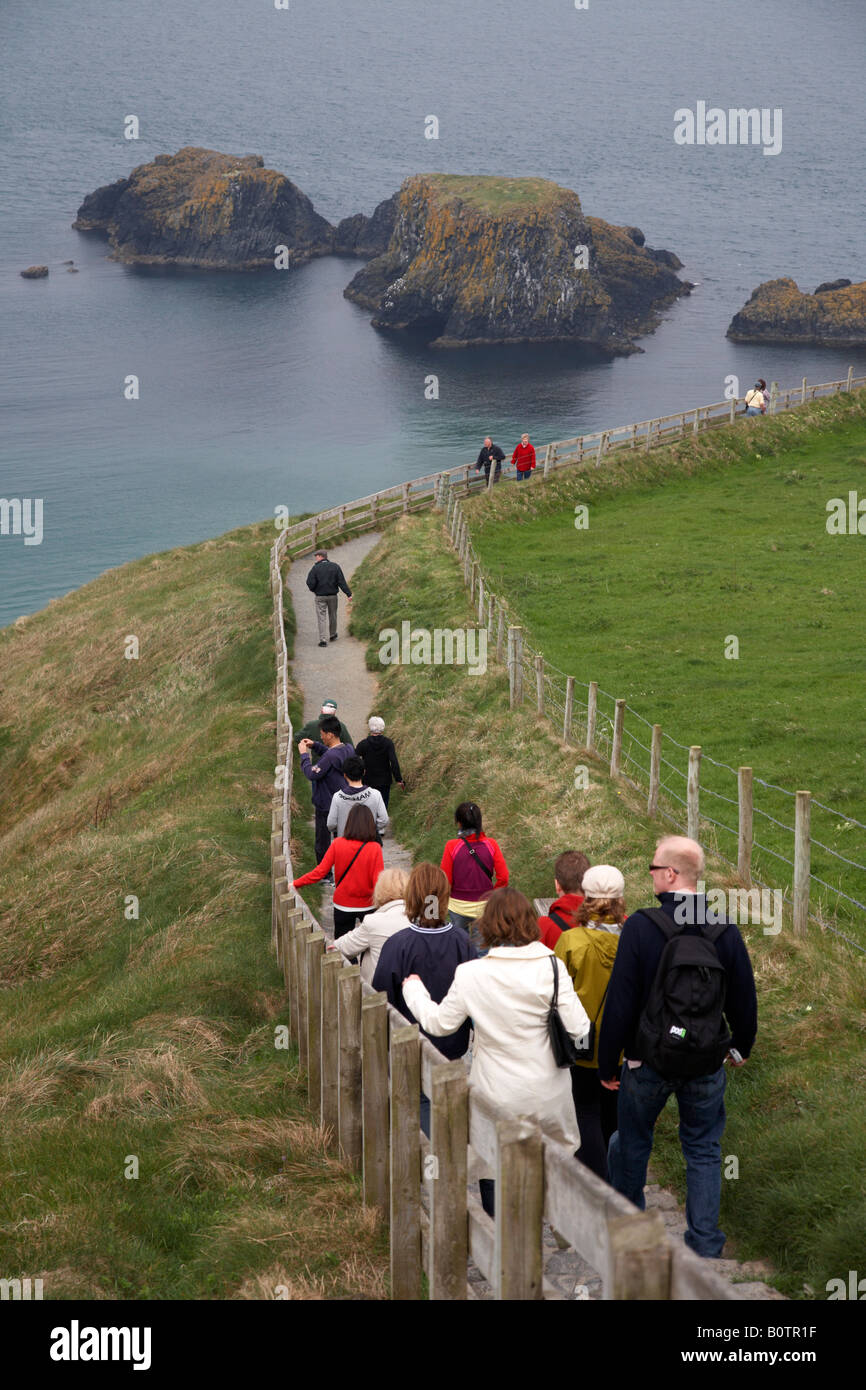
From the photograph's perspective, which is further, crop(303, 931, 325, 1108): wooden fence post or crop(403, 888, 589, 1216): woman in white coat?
crop(303, 931, 325, 1108): wooden fence post

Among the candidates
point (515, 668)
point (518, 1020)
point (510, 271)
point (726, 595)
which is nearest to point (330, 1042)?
point (518, 1020)

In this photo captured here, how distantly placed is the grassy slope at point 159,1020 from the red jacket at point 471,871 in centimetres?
189

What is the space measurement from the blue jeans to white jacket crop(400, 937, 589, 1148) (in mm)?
477

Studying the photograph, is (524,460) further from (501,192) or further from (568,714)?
(501,192)

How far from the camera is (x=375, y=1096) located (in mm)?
6566

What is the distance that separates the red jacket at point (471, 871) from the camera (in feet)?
A: 31.7

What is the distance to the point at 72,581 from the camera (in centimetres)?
6444

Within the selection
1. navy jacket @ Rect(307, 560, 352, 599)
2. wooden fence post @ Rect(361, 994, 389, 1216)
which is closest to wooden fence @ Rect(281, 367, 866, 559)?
navy jacket @ Rect(307, 560, 352, 599)

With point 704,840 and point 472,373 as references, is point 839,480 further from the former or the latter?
point 472,373

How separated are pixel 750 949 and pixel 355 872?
3.32 m

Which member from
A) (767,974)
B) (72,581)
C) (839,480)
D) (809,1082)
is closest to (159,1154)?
(809,1082)

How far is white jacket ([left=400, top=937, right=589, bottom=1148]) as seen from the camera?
5.82 metres

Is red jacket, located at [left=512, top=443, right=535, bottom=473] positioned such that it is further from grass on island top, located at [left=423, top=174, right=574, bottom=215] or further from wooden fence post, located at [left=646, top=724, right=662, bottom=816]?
grass on island top, located at [left=423, top=174, right=574, bottom=215]

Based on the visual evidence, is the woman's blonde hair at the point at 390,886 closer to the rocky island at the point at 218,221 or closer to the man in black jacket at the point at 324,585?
the man in black jacket at the point at 324,585
